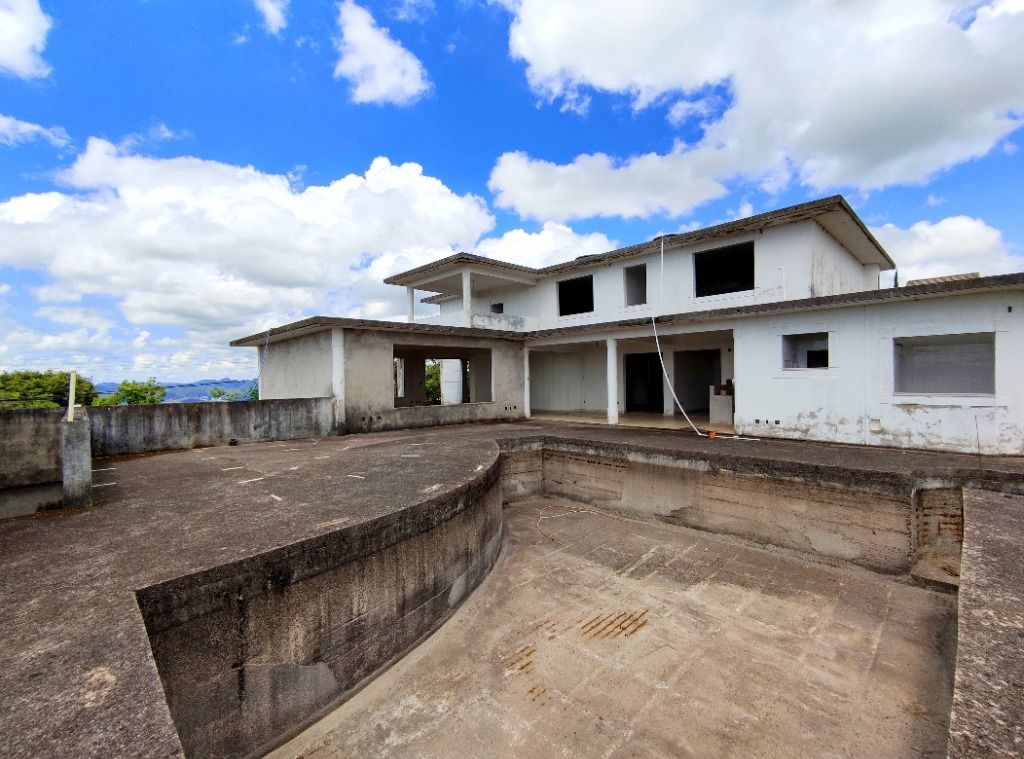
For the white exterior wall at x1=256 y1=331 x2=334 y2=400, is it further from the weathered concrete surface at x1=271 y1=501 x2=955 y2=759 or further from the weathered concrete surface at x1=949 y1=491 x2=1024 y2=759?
the weathered concrete surface at x1=949 y1=491 x2=1024 y2=759

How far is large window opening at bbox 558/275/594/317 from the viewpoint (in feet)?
54.8

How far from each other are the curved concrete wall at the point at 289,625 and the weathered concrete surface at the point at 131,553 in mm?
75

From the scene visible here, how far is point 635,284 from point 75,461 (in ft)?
45.7

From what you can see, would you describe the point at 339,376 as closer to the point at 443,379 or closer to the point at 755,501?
the point at 755,501

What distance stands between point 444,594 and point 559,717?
5.65 feet

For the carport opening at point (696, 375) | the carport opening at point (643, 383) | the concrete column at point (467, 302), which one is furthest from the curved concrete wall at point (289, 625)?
the carport opening at point (643, 383)

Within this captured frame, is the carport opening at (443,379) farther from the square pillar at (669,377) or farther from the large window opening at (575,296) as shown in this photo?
the square pillar at (669,377)

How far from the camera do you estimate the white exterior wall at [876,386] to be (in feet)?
24.8

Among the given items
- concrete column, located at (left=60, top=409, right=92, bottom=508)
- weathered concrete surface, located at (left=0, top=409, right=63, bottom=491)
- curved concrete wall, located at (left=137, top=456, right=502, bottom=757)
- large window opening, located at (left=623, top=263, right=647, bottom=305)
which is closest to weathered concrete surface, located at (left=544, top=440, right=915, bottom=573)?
curved concrete wall, located at (left=137, top=456, right=502, bottom=757)

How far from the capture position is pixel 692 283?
42.8 ft

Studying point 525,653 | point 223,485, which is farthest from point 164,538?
point 525,653

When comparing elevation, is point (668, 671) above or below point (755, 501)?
below

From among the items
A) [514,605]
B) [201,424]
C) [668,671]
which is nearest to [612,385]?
[514,605]

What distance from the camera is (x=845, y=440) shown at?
9.08 meters
